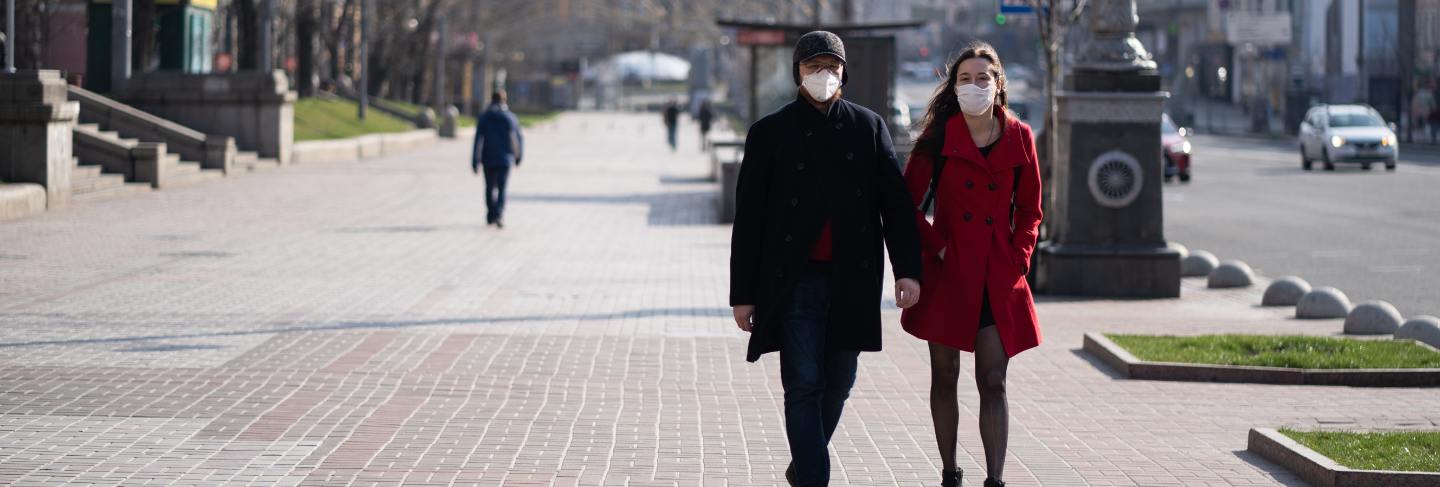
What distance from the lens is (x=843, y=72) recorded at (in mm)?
6062

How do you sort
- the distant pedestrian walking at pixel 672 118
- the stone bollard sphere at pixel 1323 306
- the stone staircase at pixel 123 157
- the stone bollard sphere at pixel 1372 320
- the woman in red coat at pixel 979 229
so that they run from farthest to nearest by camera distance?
the distant pedestrian walking at pixel 672 118 < the stone staircase at pixel 123 157 < the stone bollard sphere at pixel 1323 306 < the stone bollard sphere at pixel 1372 320 < the woman in red coat at pixel 979 229

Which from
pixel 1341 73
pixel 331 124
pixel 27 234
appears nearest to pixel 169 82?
pixel 331 124

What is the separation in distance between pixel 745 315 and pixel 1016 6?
1437 centimetres

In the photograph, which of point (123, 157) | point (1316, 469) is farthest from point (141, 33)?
point (1316, 469)

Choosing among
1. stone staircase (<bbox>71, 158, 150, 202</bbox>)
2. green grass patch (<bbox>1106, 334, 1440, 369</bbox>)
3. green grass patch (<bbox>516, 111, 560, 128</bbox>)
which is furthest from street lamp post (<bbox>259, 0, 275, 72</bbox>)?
green grass patch (<bbox>516, 111, 560, 128</bbox>)

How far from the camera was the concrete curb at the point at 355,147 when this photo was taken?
36375 millimetres

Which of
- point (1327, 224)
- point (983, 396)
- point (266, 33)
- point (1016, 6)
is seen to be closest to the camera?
point (983, 396)

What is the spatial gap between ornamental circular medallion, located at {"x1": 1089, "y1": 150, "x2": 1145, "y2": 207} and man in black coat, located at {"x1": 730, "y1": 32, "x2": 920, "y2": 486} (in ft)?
30.6

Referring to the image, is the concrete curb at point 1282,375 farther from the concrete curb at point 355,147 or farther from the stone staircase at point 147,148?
the concrete curb at point 355,147

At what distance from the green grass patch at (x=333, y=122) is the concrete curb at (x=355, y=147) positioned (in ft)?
1.14

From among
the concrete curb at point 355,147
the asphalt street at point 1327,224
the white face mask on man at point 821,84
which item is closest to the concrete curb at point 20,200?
the asphalt street at point 1327,224

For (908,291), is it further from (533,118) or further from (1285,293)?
(533,118)

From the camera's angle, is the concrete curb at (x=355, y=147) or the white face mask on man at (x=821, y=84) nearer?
the white face mask on man at (x=821, y=84)

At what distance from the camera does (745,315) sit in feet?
20.0
